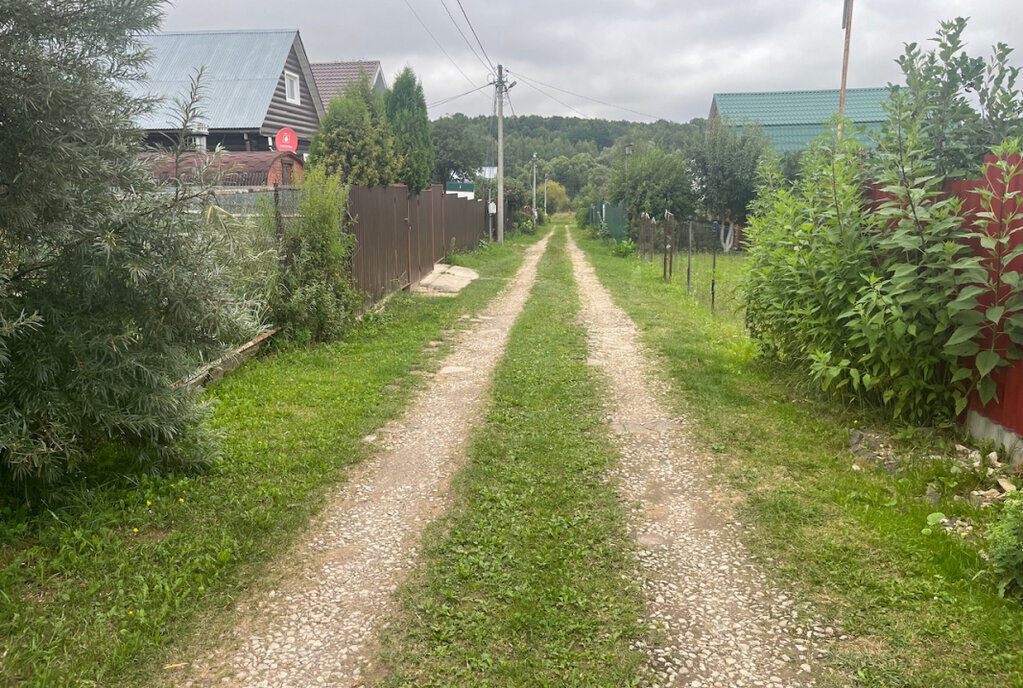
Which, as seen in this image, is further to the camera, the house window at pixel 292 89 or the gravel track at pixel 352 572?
the house window at pixel 292 89

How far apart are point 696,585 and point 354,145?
10.9 metres

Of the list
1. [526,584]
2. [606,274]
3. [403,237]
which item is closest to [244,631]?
[526,584]

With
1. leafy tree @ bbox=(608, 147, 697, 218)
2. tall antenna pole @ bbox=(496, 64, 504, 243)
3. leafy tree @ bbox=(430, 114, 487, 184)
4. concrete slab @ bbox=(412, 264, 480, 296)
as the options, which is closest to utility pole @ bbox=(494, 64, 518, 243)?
tall antenna pole @ bbox=(496, 64, 504, 243)

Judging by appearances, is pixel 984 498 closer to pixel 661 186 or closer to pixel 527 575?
pixel 527 575

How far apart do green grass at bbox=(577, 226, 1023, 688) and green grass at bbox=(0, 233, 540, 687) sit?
2.65m

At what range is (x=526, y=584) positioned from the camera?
370 centimetres

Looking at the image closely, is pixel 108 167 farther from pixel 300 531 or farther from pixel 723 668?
pixel 723 668

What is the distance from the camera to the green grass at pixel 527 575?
3109 mm

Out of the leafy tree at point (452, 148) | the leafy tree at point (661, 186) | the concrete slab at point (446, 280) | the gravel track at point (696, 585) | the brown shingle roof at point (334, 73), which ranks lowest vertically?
the gravel track at point (696, 585)

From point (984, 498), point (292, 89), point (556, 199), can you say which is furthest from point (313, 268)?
point (556, 199)

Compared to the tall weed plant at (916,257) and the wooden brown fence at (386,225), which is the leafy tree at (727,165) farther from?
the tall weed plant at (916,257)

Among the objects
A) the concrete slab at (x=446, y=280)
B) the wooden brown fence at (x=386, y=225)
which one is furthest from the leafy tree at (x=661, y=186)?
the concrete slab at (x=446, y=280)

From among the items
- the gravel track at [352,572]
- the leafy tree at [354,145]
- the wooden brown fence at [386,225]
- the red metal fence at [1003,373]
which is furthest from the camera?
the leafy tree at [354,145]

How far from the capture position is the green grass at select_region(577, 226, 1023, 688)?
10.2 ft
